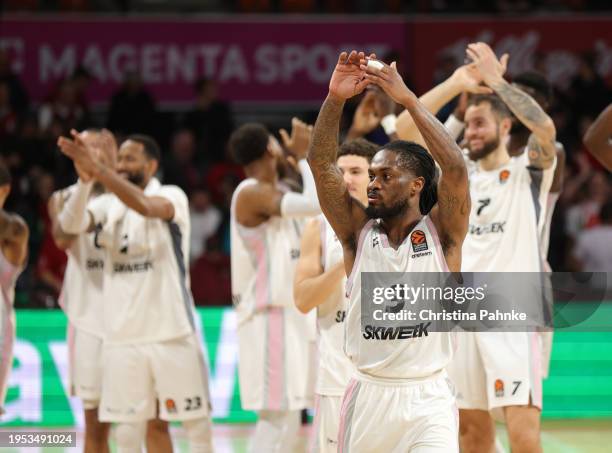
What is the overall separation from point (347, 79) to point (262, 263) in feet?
10.8

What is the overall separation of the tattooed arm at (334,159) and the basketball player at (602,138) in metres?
1.48

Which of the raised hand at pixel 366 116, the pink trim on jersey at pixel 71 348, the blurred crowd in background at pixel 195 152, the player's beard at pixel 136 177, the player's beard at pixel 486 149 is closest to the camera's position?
the player's beard at pixel 486 149

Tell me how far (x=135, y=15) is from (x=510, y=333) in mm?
9522

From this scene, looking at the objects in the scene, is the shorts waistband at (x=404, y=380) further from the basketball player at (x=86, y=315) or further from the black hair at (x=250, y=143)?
the basketball player at (x=86, y=315)

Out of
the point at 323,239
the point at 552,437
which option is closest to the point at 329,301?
the point at 323,239

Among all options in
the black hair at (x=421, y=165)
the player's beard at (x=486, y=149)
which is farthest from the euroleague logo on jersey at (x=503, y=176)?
the black hair at (x=421, y=165)

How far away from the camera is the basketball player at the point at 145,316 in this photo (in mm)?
8328

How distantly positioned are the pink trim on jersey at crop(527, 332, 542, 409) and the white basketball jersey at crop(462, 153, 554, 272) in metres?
0.46

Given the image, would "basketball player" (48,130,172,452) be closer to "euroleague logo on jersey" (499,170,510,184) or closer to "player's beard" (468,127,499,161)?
"player's beard" (468,127,499,161)

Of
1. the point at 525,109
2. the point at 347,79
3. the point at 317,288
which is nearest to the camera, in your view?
the point at 347,79

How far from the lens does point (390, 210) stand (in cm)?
568

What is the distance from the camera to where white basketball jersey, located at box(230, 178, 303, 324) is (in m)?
8.62

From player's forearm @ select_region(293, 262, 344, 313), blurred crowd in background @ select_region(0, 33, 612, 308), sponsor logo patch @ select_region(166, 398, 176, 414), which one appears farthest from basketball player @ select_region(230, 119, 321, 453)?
blurred crowd in background @ select_region(0, 33, 612, 308)

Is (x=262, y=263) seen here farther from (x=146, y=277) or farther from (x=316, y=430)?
(x=316, y=430)
